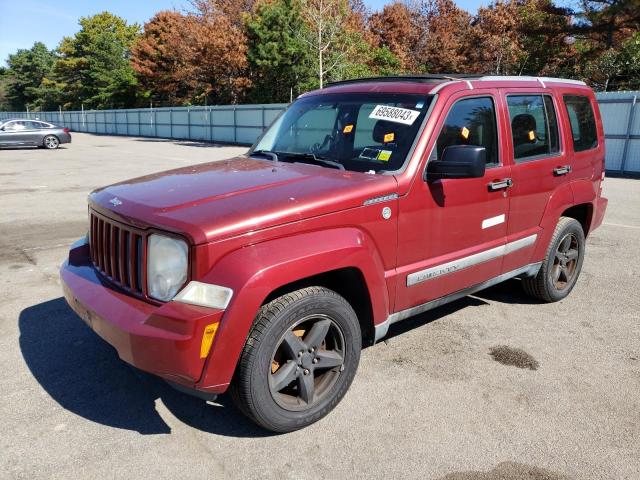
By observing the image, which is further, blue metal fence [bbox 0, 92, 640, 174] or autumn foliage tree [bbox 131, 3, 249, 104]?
autumn foliage tree [bbox 131, 3, 249, 104]

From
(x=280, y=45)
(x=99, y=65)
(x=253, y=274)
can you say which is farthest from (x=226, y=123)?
(x=99, y=65)

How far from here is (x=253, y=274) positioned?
257 centimetres

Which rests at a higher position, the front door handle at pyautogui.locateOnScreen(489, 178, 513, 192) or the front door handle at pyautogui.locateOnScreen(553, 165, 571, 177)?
the front door handle at pyautogui.locateOnScreen(553, 165, 571, 177)

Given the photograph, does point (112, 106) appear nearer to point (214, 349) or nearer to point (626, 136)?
point (626, 136)

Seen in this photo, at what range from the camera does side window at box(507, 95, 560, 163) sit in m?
4.15

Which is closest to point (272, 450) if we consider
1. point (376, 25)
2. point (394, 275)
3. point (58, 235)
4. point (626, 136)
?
point (394, 275)

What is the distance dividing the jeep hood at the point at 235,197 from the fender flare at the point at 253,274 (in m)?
0.13

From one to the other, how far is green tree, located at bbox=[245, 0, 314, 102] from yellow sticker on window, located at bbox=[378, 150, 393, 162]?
101 feet

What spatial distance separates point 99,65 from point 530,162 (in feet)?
224

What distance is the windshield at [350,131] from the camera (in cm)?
350

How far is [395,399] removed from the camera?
11.0ft

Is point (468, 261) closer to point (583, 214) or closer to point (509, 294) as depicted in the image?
point (509, 294)

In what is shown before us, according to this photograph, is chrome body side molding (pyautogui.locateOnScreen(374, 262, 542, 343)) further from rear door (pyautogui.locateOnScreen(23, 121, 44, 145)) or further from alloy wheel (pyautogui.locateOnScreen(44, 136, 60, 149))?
alloy wheel (pyautogui.locateOnScreen(44, 136, 60, 149))

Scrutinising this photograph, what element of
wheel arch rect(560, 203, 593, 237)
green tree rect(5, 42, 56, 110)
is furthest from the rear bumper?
green tree rect(5, 42, 56, 110)
